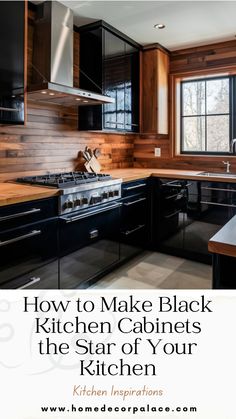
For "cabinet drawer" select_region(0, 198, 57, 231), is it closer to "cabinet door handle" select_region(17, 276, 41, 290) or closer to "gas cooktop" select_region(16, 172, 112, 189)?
"gas cooktop" select_region(16, 172, 112, 189)

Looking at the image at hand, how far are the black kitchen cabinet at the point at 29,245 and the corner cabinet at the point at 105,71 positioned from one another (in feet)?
4.38

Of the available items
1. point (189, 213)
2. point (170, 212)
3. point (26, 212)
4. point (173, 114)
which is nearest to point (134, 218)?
point (170, 212)

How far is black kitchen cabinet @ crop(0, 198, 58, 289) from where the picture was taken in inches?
73.2

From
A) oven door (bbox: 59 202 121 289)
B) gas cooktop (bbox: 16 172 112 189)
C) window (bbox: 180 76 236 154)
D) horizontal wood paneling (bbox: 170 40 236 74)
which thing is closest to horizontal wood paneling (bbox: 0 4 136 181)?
gas cooktop (bbox: 16 172 112 189)

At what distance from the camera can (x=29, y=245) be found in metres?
1.99

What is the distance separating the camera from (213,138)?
3764 mm

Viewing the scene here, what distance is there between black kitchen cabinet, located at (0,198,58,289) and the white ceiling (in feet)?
5.84

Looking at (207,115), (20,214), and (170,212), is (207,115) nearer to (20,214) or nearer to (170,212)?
(170,212)

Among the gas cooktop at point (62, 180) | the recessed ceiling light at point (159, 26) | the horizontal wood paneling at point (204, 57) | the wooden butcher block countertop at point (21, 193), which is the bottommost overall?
the wooden butcher block countertop at point (21, 193)

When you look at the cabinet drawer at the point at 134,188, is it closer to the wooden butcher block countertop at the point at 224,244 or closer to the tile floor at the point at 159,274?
the tile floor at the point at 159,274

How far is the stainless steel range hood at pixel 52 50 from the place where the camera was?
257 cm
